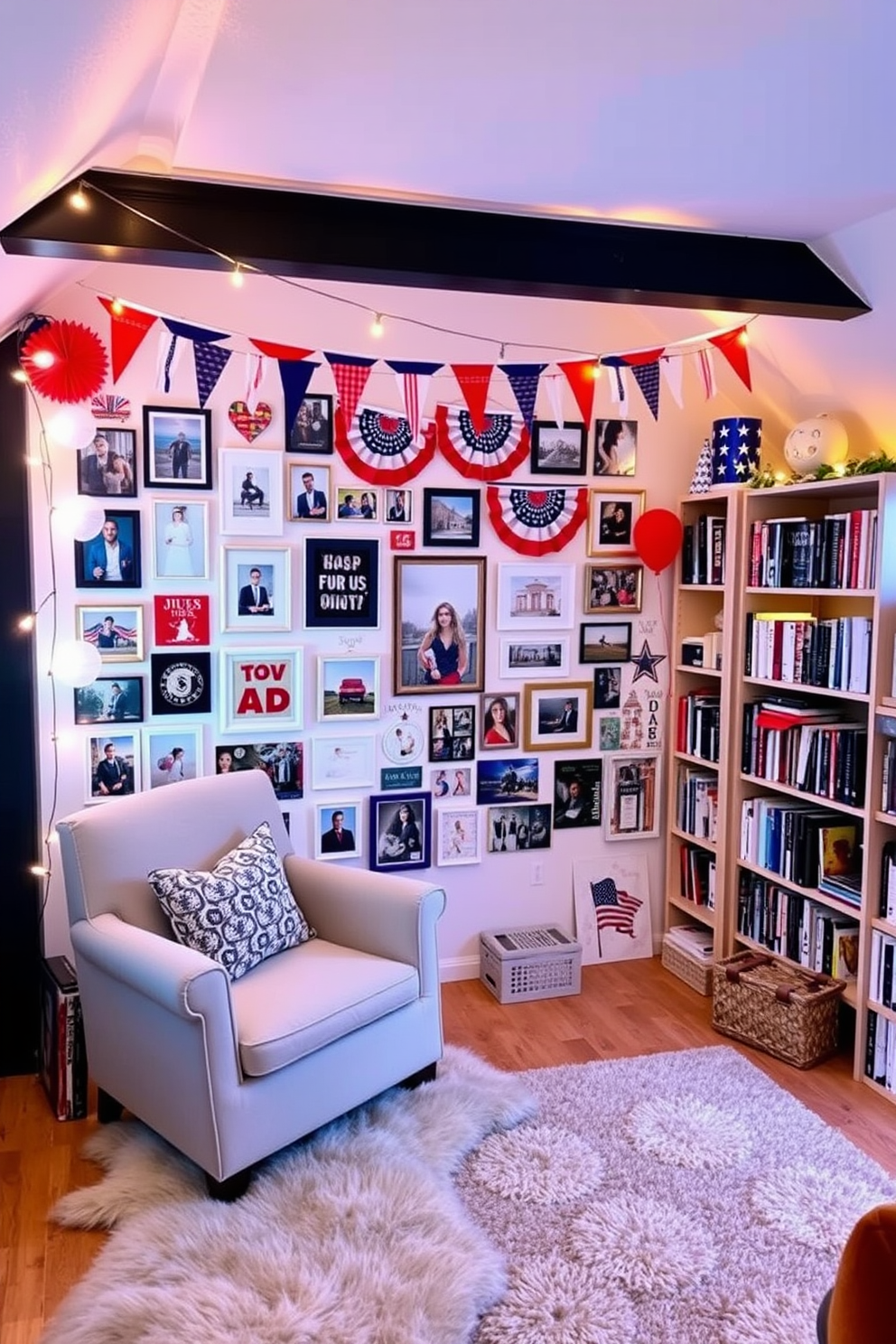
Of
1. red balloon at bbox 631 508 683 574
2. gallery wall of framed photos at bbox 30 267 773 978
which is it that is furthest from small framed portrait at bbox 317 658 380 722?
red balloon at bbox 631 508 683 574

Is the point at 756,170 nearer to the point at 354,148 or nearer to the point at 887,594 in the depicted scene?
the point at 354,148

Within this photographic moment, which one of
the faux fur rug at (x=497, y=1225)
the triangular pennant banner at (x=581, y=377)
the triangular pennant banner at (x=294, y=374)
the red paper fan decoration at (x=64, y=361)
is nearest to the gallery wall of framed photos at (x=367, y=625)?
the red paper fan decoration at (x=64, y=361)

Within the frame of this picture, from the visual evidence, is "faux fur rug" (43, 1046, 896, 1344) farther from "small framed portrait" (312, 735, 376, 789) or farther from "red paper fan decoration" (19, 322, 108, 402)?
"red paper fan decoration" (19, 322, 108, 402)

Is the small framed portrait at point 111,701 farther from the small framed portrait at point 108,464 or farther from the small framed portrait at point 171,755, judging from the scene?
the small framed portrait at point 108,464

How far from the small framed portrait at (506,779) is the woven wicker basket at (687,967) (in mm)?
805

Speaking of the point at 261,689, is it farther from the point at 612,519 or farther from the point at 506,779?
the point at 612,519

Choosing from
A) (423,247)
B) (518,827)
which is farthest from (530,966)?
(423,247)

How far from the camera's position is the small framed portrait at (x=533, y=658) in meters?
3.90

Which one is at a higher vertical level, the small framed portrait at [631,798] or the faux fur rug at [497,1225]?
the small framed portrait at [631,798]

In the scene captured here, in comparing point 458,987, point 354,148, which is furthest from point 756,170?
point 458,987

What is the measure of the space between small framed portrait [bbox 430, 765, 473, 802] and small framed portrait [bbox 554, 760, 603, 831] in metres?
0.36

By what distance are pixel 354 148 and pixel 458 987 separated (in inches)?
111

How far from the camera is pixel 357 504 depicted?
11.9 ft

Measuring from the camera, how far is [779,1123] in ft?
9.52
